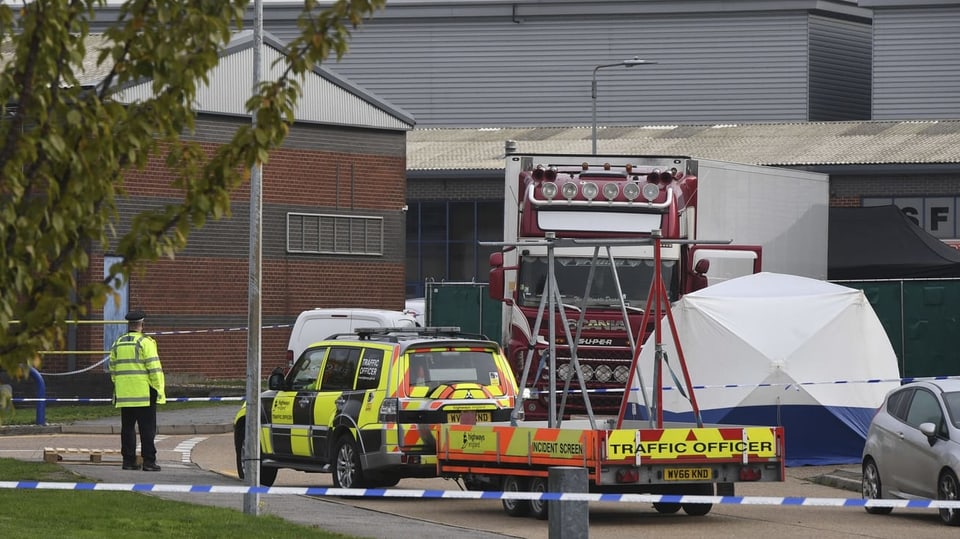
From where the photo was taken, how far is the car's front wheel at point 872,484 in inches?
637

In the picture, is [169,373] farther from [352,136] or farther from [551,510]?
[551,510]

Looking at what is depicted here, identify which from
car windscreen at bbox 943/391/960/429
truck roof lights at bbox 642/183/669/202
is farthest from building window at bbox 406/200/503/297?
car windscreen at bbox 943/391/960/429

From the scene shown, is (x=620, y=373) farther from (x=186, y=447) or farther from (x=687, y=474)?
(x=687, y=474)

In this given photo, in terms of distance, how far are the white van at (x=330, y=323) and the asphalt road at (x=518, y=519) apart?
676cm

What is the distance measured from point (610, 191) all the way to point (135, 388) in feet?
19.8

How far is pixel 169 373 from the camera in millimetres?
37469

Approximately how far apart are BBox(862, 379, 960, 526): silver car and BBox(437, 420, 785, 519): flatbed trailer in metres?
1.37

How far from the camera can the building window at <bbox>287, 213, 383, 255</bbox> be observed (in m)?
40.3

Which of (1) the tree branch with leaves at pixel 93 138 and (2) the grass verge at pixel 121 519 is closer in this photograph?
(1) the tree branch with leaves at pixel 93 138

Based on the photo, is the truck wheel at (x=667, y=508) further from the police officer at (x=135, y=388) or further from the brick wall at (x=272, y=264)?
the brick wall at (x=272, y=264)

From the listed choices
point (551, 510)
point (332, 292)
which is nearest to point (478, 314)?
point (332, 292)

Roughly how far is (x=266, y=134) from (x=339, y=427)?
1062cm

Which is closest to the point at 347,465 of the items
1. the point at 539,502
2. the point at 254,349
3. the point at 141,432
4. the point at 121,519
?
the point at 539,502

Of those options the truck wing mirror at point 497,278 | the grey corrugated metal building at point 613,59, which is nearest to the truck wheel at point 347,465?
the truck wing mirror at point 497,278
